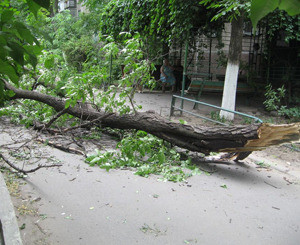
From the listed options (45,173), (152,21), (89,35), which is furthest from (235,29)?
(89,35)

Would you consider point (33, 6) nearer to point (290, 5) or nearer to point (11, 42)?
point (11, 42)

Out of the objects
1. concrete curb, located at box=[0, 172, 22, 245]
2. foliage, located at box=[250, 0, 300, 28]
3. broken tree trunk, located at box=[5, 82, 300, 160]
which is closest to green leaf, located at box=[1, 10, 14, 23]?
foliage, located at box=[250, 0, 300, 28]

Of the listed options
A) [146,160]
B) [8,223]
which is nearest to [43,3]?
[8,223]

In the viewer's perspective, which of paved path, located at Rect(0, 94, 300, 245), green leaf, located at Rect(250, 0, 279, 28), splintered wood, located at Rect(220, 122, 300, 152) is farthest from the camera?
splintered wood, located at Rect(220, 122, 300, 152)

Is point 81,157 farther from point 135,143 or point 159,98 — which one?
point 159,98

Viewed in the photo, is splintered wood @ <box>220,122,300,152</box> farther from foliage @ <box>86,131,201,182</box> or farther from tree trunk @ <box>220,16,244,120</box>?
tree trunk @ <box>220,16,244,120</box>

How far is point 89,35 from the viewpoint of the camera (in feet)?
74.1

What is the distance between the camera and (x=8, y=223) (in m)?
2.96

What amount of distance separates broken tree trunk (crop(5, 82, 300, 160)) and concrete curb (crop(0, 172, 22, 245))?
113 inches

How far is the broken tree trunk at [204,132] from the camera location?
4.81 metres

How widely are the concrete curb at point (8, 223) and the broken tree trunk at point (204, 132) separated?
2.87m

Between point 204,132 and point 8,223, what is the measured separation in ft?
10.6

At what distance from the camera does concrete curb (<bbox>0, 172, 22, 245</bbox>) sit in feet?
9.00

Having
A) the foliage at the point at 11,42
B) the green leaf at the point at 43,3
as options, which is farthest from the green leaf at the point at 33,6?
the foliage at the point at 11,42
